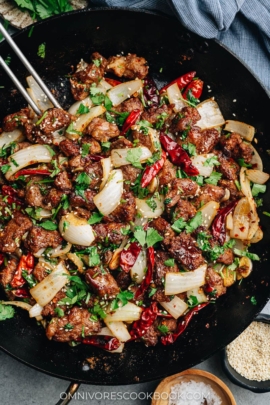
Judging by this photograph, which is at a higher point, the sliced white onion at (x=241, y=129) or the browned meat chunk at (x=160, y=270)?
the sliced white onion at (x=241, y=129)

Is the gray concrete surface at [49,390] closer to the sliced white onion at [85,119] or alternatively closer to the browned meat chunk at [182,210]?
the browned meat chunk at [182,210]

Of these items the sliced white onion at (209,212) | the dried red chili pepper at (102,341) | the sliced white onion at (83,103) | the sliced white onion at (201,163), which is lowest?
the dried red chili pepper at (102,341)

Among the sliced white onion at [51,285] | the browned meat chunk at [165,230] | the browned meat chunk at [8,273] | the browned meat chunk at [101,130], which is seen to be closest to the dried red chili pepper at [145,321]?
the browned meat chunk at [165,230]

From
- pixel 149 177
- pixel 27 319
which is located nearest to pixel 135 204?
pixel 149 177

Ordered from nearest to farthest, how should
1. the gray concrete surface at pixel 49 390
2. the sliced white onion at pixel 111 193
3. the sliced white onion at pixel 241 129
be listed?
the sliced white onion at pixel 111 193 → the sliced white onion at pixel 241 129 → the gray concrete surface at pixel 49 390

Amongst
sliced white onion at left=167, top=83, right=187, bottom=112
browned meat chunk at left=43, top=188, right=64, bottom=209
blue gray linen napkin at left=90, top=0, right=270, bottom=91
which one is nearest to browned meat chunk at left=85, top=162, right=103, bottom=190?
browned meat chunk at left=43, top=188, right=64, bottom=209

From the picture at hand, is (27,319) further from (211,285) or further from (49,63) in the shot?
(49,63)

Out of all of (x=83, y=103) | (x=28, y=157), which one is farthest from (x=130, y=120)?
(x=28, y=157)

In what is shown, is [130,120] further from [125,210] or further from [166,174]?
[125,210]
